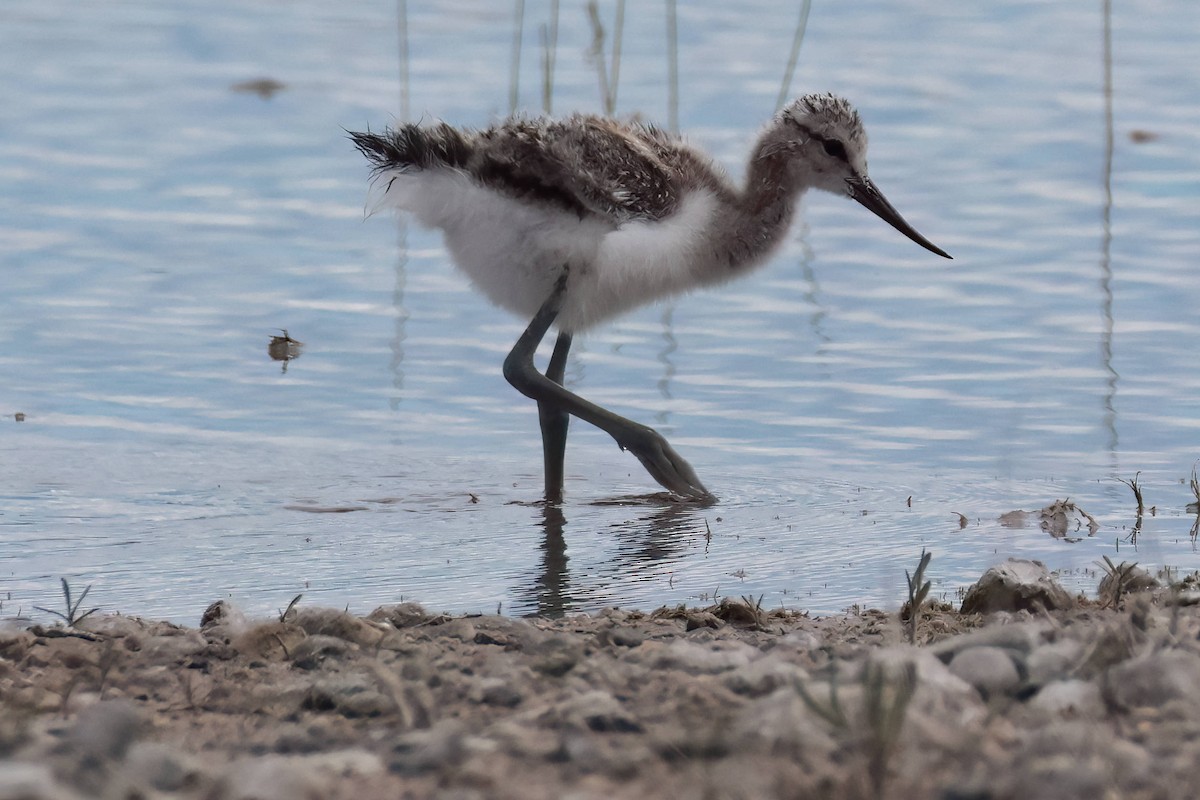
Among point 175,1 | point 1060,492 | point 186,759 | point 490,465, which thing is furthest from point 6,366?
point 175,1

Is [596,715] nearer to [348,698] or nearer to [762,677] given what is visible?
[762,677]

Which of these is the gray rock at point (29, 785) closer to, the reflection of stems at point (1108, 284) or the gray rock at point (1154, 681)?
the gray rock at point (1154, 681)

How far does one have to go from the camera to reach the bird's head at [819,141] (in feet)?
18.9

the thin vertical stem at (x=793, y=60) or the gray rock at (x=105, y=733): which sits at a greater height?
the thin vertical stem at (x=793, y=60)

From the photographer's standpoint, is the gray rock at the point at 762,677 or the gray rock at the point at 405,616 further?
the gray rock at the point at 405,616

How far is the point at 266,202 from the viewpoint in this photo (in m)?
9.22

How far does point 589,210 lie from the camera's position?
5195mm

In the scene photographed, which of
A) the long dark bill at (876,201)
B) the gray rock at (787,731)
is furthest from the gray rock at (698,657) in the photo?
the long dark bill at (876,201)

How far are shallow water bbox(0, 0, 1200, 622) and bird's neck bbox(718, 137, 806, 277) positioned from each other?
281 mm

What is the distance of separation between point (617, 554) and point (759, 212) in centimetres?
133

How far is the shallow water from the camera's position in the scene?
16.1 ft

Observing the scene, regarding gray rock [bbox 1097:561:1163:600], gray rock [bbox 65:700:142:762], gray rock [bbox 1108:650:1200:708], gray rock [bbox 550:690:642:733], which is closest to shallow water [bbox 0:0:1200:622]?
gray rock [bbox 1097:561:1163:600]

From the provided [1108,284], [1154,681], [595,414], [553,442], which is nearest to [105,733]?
[1154,681]

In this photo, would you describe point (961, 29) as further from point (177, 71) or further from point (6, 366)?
point (6, 366)
